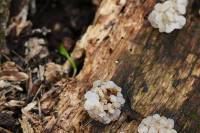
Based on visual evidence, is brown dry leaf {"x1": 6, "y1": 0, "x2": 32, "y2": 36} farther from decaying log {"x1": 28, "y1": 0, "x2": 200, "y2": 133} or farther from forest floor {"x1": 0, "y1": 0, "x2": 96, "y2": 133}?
decaying log {"x1": 28, "y1": 0, "x2": 200, "y2": 133}

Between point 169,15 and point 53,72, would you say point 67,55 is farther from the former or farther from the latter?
point 169,15

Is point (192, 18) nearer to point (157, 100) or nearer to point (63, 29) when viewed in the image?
point (157, 100)

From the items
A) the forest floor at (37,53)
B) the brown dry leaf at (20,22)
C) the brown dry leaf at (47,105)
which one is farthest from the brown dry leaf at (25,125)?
the brown dry leaf at (20,22)

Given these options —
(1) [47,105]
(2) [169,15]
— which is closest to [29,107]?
(1) [47,105]

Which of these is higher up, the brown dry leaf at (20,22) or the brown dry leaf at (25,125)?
the brown dry leaf at (20,22)

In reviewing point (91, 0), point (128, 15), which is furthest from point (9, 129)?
point (91, 0)

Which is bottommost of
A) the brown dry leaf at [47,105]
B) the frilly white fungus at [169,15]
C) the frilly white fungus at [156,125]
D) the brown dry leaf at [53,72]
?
the frilly white fungus at [156,125]

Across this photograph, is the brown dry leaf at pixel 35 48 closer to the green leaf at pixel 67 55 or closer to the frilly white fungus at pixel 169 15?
the green leaf at pixel 67 55
